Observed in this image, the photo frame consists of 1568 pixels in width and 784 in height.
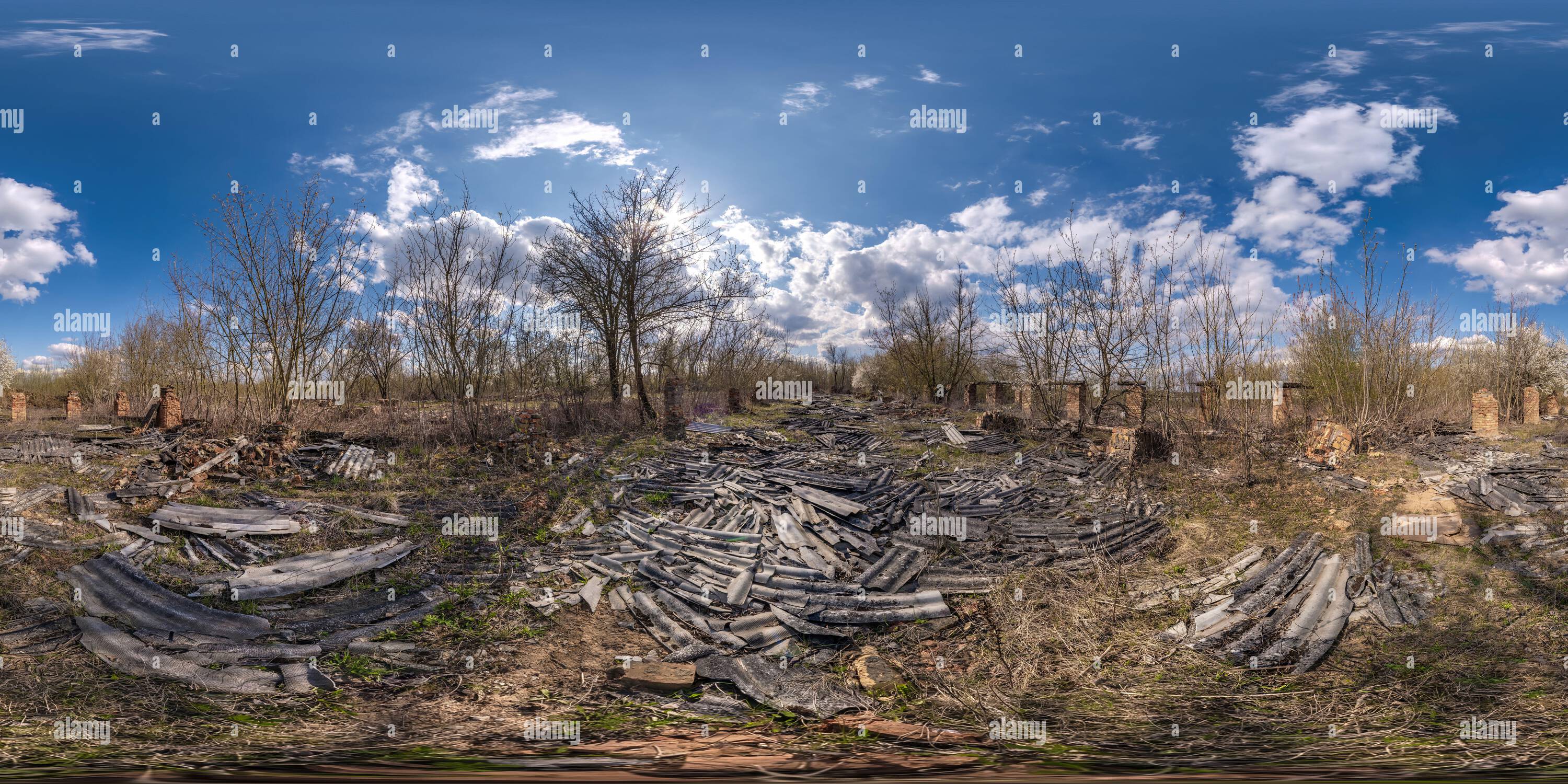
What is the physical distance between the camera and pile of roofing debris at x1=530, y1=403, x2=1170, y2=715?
5.75 m

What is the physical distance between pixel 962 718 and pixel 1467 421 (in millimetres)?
21377

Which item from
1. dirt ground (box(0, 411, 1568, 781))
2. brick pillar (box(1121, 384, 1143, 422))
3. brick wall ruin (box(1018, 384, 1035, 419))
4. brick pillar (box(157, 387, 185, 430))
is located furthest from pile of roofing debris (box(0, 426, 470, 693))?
brick wall ruin (box(1018, 384, 1035, 419))

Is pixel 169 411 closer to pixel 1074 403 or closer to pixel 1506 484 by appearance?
pixel 1074 403

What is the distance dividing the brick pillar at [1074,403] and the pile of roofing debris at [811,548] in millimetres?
2432

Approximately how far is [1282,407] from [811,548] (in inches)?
479

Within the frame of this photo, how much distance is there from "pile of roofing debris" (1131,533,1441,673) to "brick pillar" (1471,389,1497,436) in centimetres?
1376

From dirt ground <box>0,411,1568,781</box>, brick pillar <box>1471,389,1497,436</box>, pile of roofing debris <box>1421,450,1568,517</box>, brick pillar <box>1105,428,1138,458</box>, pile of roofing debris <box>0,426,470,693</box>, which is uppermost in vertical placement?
brick pillar <box>1471,389,1497,436</box>

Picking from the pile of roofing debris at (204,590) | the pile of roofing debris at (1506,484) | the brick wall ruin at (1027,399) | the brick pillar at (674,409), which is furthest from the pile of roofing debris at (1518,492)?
the brick pillar at (674,409)

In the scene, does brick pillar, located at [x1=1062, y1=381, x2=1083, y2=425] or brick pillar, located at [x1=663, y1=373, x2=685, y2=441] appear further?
brick pillar, located at [x1=1062, y1=381, x2=1083, y2=425]

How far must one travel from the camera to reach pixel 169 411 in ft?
42.1

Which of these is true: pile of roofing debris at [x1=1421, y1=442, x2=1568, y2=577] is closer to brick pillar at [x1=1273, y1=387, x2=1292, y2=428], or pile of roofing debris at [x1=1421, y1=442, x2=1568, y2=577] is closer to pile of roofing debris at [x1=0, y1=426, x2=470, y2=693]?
brick pillar at [x1=1273, y1=387, x2=1292, y2=428]

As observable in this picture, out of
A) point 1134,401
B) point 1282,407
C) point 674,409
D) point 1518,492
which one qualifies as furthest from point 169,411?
point 1282,407

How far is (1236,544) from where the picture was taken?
24.6 ft

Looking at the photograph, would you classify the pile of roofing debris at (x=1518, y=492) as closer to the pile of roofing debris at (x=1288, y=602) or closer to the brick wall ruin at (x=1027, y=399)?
the pile of roofing debris at (x=1288, y=602)
